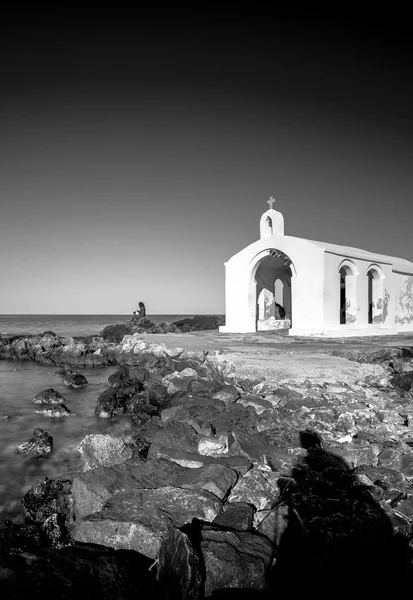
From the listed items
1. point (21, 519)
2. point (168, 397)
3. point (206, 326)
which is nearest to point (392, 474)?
point (21, 519)

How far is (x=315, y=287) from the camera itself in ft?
55.6

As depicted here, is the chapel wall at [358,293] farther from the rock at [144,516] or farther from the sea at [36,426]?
the rock at [144,516]

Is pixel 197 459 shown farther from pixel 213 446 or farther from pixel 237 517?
pixel 237 517

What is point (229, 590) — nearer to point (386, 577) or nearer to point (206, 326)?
point (386, 577)

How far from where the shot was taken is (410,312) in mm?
21812

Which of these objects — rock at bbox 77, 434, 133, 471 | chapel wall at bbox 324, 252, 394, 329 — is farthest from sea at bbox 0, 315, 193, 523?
chapel wall at bbox 324, 252, 394, 329

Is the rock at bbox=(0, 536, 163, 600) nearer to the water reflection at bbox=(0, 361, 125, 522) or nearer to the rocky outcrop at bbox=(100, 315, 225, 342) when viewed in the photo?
the water reflection at bbox=(0, 361, 125, 522)

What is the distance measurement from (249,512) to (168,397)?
6695 millimetres

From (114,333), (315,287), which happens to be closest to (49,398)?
(315,287)

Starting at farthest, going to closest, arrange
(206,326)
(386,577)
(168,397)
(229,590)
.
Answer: (206,326) < (168,397) < (386,577) < (229,590)

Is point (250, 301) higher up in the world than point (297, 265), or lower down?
lower down

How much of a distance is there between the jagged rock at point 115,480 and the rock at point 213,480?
18cm

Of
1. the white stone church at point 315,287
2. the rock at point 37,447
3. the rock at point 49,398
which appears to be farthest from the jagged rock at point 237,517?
the white stone church at point 315,287

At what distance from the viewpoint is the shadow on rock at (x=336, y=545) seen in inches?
127
